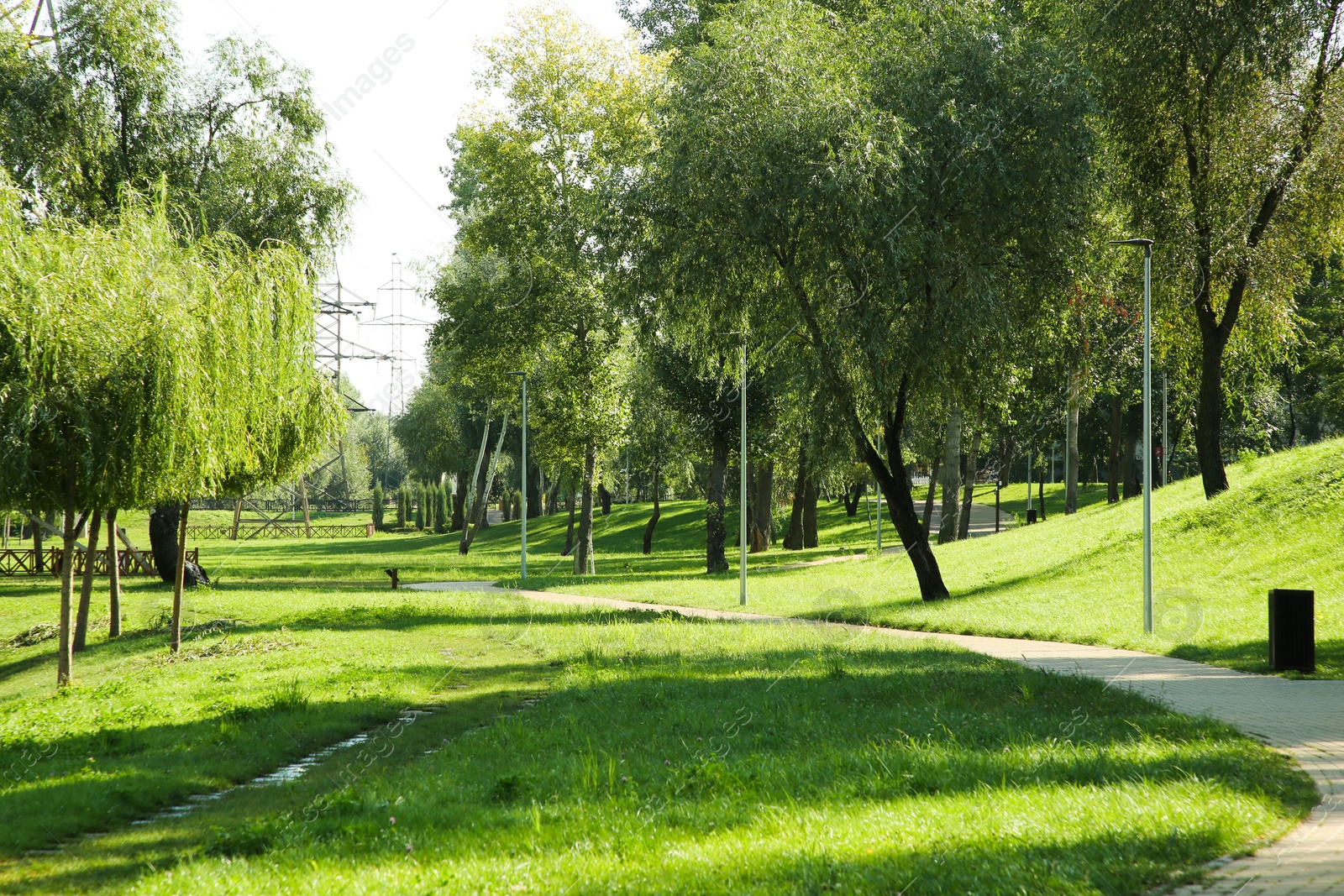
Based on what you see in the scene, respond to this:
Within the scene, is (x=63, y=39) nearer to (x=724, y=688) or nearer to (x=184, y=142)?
(x=184, y=142)

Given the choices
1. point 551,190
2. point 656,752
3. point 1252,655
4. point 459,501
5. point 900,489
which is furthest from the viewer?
point 459,501

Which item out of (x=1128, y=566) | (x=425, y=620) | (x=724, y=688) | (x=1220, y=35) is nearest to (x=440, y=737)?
(x=724, y=688)

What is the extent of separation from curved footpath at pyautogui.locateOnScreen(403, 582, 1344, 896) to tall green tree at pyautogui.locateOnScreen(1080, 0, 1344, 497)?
11.0m

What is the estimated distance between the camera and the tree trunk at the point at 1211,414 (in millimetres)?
22500

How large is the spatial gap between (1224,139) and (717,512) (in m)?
20.0

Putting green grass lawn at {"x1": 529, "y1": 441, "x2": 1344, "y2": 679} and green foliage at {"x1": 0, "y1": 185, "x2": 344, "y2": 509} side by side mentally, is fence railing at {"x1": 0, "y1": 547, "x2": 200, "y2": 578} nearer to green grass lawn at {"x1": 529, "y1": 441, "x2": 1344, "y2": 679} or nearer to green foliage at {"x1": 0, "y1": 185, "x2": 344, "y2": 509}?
green grass lawn at {"x1": 529, "y1": 441, "x2": 1344, "y2": 679}

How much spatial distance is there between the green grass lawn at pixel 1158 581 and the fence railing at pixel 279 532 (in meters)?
51.7

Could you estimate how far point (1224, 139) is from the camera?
2133 centimetres

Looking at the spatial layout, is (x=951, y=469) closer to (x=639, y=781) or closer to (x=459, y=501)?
(x=639, y=781)

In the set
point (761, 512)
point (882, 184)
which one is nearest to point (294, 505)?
point (761, 512)

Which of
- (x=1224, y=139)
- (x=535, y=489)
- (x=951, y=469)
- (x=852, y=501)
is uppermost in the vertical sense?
(x=1224, y=139)

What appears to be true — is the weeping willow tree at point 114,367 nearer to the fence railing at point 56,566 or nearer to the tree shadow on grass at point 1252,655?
the tree shadow on grass at point 1252,655

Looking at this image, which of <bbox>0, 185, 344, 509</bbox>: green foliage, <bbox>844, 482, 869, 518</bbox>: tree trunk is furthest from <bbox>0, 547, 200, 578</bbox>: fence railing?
<bbox>844, 482, 869, 518</bbox>: tree trunk

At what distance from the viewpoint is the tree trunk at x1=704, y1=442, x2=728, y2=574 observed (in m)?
34.9
